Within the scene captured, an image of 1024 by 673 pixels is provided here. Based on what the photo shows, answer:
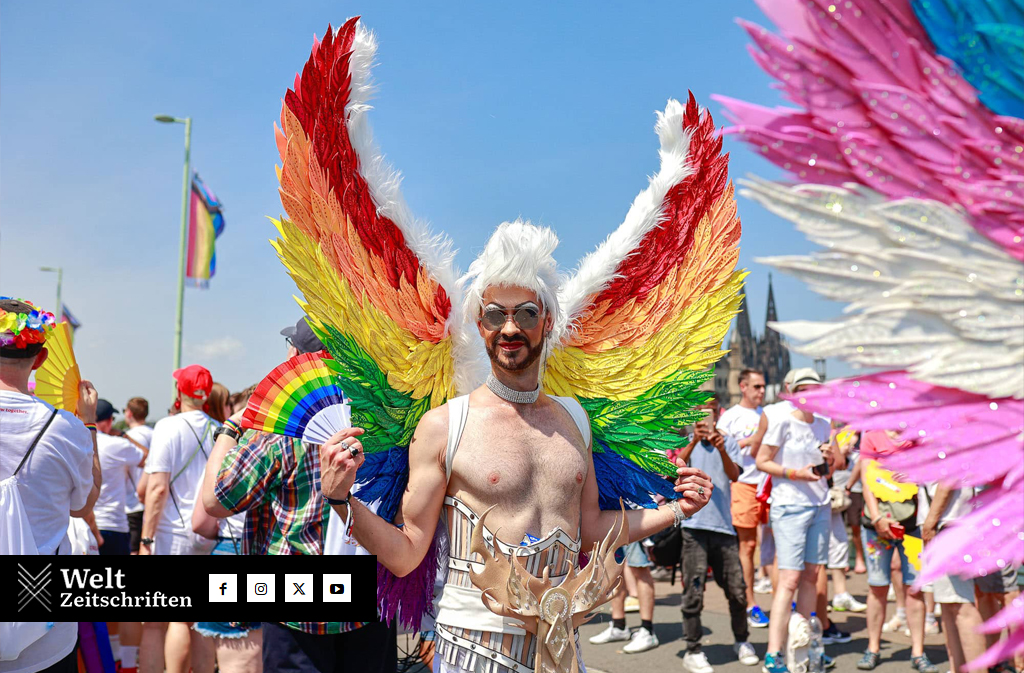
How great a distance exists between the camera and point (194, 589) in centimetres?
301

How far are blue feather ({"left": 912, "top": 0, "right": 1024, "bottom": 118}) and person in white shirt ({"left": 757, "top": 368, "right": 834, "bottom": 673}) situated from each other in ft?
13.9

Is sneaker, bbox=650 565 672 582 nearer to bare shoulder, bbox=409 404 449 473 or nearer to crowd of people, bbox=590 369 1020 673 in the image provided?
crowd of people, bbox=590 369 1020 673

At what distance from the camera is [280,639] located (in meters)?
2.78

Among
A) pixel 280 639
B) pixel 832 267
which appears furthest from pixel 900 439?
pixel 280 639

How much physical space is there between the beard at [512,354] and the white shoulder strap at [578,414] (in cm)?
24

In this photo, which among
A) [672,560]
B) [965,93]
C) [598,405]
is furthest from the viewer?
[672,560]

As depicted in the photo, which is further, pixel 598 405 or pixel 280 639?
pixel 280 639

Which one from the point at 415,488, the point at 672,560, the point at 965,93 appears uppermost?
the point at 965,93

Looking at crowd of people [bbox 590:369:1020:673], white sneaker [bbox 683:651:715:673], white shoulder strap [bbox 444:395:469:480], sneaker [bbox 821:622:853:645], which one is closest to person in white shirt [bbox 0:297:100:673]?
white shoulder strap [bbox 444:395:469:480]

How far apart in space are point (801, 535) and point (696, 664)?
3.71 feet

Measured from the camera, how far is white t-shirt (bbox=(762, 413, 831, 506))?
5137mm

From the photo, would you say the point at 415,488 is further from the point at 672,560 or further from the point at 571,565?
the point at 672,560

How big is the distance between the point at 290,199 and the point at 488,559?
1063 mm

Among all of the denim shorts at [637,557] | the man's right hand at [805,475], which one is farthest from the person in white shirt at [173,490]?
the man's right hand at [805,475]
